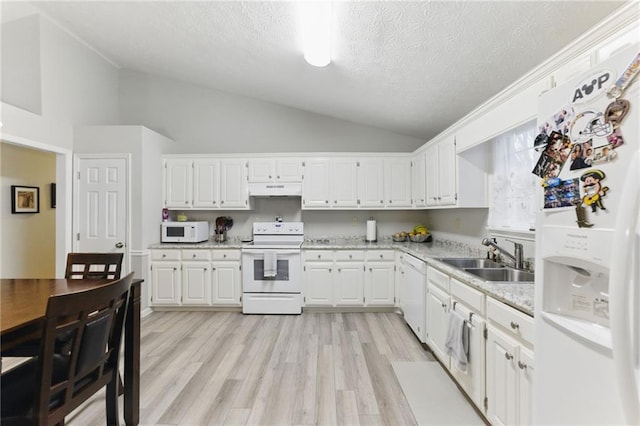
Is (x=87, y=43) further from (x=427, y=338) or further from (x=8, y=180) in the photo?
(x=427, y=338)

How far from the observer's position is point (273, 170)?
13.7ft

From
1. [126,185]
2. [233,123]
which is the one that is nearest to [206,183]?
[126,185]

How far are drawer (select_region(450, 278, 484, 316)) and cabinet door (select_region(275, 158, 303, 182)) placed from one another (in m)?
2.63

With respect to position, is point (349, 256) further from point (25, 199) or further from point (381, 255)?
point (25, 199)

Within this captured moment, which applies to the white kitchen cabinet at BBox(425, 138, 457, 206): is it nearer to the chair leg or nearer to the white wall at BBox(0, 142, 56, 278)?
the chair leg

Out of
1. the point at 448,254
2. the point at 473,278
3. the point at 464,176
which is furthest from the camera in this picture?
the point at 448,254

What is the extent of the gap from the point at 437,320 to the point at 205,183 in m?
3.52

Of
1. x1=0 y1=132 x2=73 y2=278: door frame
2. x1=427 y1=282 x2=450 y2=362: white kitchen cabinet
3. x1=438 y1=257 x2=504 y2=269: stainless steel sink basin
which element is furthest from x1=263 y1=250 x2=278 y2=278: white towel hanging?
x1=0 y1=132 x2=73 y2=278: door frame

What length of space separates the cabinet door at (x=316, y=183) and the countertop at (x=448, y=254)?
607 millimetres

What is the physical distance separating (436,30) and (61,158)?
440 cm

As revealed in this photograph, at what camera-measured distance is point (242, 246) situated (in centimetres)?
381

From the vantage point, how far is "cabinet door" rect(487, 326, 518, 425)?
1.46m

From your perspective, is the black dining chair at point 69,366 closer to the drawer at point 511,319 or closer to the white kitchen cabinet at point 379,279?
the drawer at point 511,319

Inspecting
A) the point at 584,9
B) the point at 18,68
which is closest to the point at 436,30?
the point at 584,9
